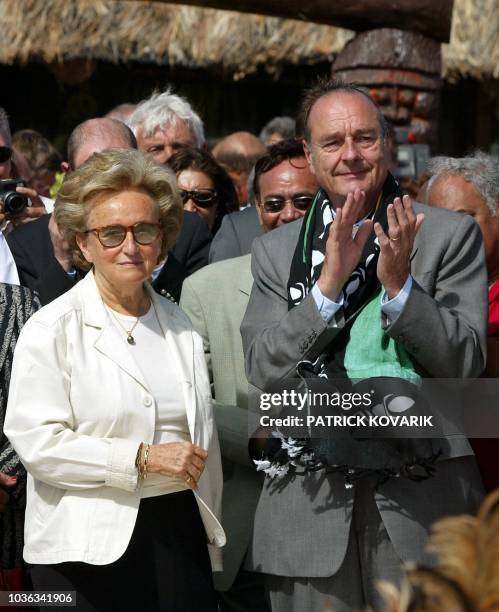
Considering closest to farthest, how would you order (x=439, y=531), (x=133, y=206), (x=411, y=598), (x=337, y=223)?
(x=411, y=598)
(x=439, y=531)
(x=337, y=223)
(x=133, y=206)

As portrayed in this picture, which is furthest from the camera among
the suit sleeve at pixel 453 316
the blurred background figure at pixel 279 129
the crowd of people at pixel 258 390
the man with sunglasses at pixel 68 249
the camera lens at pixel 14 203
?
the blurred background figure at pixel 279 129

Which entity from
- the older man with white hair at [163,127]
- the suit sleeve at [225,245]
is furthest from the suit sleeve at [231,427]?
the older man with white hair at [163,127]

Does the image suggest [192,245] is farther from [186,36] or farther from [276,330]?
[186,36]

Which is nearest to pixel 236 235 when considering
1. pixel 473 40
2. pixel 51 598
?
pixel 51 598

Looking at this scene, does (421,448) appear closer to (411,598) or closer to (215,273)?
(215,273)

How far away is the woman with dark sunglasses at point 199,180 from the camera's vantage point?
5.20 meters

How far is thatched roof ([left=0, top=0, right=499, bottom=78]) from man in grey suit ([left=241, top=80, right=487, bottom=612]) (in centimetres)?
662

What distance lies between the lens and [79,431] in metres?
3.14

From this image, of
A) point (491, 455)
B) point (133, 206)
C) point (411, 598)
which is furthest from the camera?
point (491, 455)

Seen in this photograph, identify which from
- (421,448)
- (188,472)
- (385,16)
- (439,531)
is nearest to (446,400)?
(421,448)

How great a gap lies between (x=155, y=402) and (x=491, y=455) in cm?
116

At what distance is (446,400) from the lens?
123 inches

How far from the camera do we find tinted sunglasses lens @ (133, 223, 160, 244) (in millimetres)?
3326

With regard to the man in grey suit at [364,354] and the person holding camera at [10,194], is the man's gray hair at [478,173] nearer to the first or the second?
the man in grey suit at [364,354]
